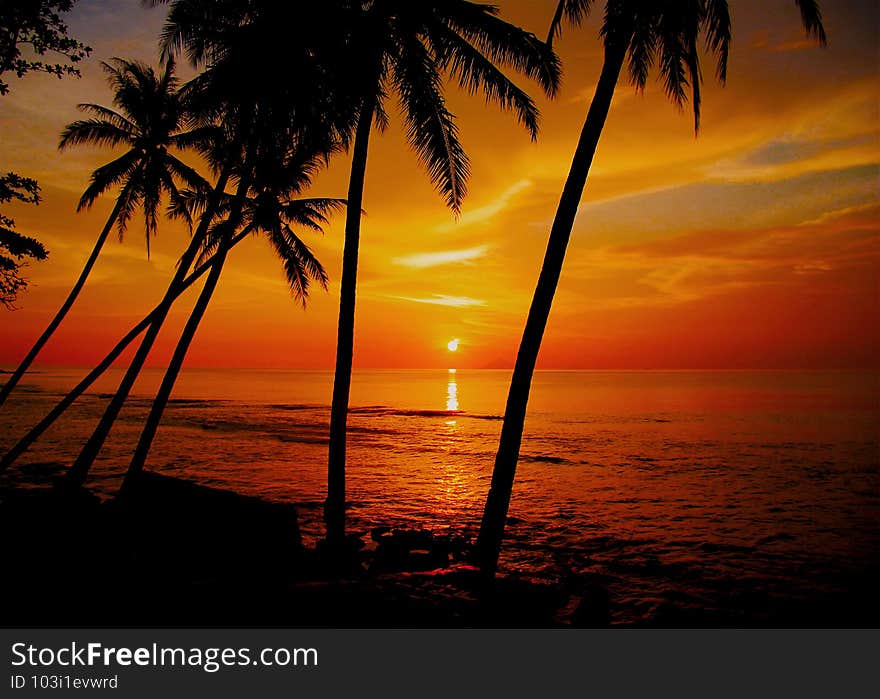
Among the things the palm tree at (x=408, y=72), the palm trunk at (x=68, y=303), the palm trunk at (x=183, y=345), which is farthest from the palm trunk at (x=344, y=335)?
the palm trunk at (x=68, y=303)

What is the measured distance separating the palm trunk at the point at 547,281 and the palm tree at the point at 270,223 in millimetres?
6989

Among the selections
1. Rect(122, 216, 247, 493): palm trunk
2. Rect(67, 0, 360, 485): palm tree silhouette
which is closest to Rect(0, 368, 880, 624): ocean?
Rect(122, 216, 247, 493): palm trunk

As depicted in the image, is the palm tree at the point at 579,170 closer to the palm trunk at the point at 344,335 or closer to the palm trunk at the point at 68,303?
the palm trunk at the point at 344,335

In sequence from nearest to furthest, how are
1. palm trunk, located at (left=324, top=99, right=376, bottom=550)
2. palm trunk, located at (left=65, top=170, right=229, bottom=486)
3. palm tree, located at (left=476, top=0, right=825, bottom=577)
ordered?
palm tree, located at (left=476, top=0, right=825, bottom=577) < palm trunk, located at (left=324, top=99, right=376, bottom=550) < palm trunk, located at (left=65, top=170, right=229, bottom=486)

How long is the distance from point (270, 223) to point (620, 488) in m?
15.2

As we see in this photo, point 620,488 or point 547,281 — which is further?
point 620,488

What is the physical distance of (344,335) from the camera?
9445mm

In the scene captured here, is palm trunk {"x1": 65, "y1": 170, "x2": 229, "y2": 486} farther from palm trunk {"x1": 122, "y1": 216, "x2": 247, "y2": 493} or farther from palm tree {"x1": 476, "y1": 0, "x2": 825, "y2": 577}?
palm tree {"x1": 476, "y1": 0, "x2": 825, "y2": 577}

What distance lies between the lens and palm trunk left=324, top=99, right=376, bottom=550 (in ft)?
30.8

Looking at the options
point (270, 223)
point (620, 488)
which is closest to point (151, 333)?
point (270, 223)

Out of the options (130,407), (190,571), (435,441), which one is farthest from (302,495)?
(130,407)

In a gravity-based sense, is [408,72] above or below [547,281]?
above

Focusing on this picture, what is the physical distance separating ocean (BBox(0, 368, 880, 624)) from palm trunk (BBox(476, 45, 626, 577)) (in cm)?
258

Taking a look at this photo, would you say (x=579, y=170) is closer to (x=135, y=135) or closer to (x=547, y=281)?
(x=547, y=281)
